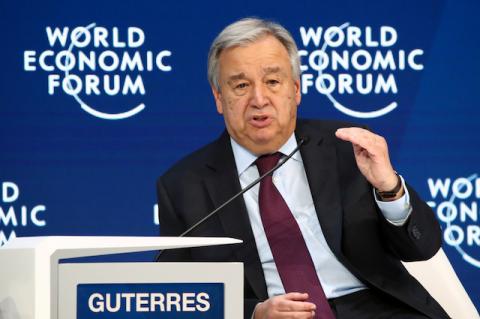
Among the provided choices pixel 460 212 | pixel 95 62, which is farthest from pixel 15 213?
pixel 460 212

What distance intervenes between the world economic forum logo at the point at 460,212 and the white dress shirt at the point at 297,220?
3.01ft

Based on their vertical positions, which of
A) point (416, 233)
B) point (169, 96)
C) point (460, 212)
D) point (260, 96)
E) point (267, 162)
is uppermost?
point (169, 96)

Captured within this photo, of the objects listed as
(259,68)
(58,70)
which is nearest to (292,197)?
(259,68)

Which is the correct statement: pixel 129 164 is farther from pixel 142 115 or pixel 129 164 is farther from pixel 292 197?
pixel 292 197

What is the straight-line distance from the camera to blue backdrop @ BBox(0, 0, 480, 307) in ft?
11.2

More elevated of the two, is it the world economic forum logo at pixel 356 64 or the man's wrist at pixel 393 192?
the world economic forum logo at pixel 356 64

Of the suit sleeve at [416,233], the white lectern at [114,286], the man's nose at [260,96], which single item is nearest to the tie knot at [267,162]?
the man's nose at [260,96]

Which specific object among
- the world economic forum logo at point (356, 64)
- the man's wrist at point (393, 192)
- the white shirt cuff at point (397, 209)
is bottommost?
the white shirt cuff at point (397, 209)

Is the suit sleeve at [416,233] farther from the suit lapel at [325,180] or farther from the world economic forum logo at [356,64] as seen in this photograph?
the world economic forum logo at [356,64]

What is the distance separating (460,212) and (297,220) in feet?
3.43

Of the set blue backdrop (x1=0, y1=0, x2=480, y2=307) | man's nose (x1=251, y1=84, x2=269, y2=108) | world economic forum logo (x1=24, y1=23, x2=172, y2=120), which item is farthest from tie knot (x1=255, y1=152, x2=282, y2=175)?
world economic forum logo (x1=24, y1=23, x2=172, y2=120)

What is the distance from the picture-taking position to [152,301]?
62.2 inches

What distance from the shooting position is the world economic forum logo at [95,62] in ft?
11.3

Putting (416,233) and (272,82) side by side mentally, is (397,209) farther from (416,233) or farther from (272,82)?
(272,82)
